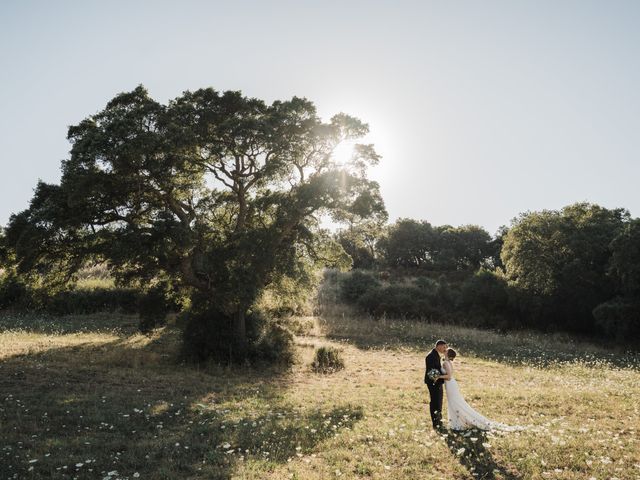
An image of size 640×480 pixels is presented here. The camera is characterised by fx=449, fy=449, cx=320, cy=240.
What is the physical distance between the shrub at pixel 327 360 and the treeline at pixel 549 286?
1245 centimetres

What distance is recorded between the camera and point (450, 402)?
11.5 meters

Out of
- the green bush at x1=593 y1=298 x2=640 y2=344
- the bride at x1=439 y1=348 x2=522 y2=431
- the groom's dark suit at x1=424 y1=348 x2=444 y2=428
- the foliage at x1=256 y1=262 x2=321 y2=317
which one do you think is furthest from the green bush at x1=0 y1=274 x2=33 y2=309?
the green bush at x1=593 y1=298 x2=640 y2=344

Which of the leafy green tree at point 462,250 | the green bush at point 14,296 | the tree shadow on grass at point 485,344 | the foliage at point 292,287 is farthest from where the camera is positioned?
the leafy green tree at point 462,250

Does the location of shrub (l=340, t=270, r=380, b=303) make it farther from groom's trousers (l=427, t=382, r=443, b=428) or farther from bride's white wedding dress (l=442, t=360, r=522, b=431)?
bride's white wedding dress (l=442, t=360, r=522, b=431)

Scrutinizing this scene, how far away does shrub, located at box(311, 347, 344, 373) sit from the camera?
22.9 metres

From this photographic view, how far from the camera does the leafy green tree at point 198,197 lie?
19047mm

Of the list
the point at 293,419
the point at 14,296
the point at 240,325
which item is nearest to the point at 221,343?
the point at 240,325

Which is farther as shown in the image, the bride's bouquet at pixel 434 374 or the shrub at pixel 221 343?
the shrub at pixel 221 343

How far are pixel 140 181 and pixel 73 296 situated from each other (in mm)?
33566

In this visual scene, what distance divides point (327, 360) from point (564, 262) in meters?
29.5

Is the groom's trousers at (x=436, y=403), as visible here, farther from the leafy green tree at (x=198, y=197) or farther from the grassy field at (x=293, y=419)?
the leafy green tree at (x=198, y=197)

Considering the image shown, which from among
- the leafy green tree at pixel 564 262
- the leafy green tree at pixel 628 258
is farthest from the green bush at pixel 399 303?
the leafy green tree at pixel 628 258

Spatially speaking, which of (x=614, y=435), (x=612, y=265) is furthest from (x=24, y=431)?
(x=612, y=265)

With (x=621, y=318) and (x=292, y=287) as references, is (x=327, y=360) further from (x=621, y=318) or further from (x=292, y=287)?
(x=621, y=318)
